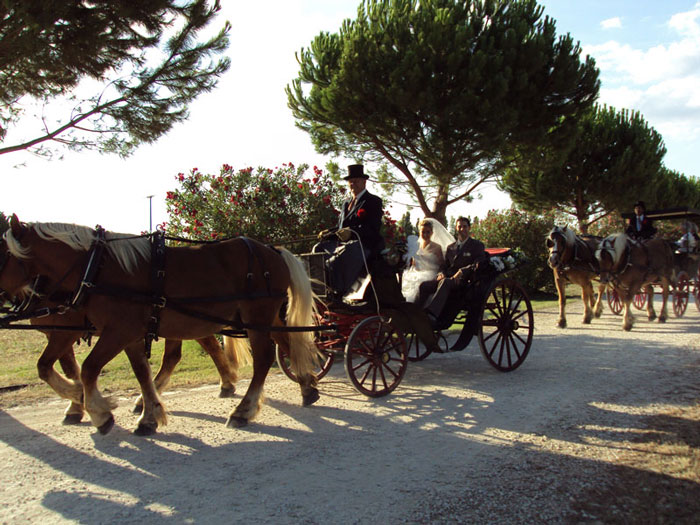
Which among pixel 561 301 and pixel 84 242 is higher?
pixel 84 242

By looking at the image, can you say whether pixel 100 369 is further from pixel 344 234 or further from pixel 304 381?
pixel 344 234

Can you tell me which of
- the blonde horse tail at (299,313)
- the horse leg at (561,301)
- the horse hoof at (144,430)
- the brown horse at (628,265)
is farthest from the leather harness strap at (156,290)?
the brown horse at (628,265)

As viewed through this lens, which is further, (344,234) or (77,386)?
(344,234)

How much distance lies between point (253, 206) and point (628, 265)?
25.2 ft

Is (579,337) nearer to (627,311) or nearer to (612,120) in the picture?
(627,311)

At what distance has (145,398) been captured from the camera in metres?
4.47

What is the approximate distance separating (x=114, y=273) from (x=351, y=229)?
2511 mm

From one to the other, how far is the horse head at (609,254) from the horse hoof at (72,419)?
9.51 meters

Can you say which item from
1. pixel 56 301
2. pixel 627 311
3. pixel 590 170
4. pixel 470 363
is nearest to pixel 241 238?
pixel 56 301

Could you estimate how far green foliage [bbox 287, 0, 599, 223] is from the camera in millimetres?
13219

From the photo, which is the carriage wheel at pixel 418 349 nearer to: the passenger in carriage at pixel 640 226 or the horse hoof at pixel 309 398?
Result: the horse hoof at pixel 309 398

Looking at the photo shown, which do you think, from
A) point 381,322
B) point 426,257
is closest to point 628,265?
point 426,257

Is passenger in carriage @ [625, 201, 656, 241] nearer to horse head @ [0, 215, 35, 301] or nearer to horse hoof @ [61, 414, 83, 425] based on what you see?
horse hoof @ [61, 414, 83, 425]

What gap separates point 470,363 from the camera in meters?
7.45
